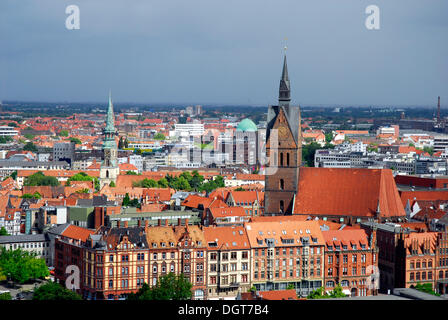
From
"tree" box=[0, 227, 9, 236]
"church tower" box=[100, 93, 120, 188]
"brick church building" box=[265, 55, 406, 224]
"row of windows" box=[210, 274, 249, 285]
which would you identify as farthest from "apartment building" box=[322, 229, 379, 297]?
"church tower" box=[100, 93, 120, 188]

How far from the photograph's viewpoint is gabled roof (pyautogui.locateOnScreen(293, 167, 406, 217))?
59.4 metres

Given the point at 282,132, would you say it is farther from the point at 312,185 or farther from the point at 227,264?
the point at 227,264

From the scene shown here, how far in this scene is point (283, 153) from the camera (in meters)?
61.2

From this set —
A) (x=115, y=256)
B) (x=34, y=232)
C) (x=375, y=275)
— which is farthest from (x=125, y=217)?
(x=375, y=275)

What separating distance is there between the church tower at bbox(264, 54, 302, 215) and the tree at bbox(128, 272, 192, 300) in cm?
1634

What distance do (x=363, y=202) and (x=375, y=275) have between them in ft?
25.0

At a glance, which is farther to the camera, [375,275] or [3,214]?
[3,214]

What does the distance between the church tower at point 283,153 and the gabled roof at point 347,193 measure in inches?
32.3

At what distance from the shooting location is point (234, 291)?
2007 inches

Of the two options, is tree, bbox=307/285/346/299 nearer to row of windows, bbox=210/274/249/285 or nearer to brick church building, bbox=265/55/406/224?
row of windows, bbox=210/274/249/285

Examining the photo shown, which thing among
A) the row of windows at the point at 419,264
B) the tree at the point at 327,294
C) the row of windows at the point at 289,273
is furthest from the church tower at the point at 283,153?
the tree at the point at 327,294

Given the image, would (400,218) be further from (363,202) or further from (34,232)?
(34,232)
